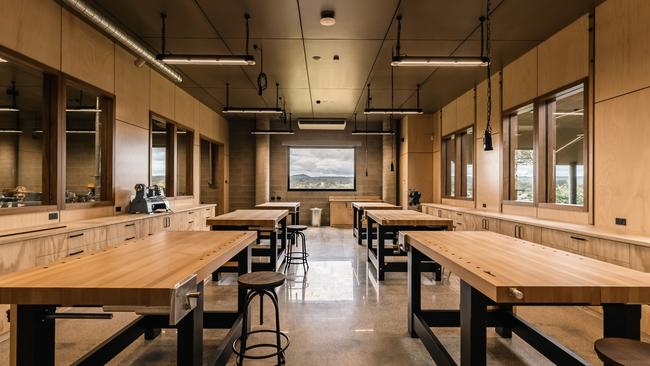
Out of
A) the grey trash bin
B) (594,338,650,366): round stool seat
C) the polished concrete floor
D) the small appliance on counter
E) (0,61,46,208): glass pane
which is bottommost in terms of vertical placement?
the polished concrete floor

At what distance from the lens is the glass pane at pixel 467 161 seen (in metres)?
7.86

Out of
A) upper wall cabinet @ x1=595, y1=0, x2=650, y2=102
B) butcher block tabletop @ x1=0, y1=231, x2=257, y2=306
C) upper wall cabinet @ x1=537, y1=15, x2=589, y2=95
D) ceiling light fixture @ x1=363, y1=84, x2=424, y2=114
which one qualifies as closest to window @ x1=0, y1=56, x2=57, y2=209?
ceiling light fixture @ x1=363, y1=84, x2=424, y2=114

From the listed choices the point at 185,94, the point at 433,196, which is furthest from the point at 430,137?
the point at 185,94

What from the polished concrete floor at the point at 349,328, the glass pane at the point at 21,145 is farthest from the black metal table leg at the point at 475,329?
the glass pane at the point at 21,145

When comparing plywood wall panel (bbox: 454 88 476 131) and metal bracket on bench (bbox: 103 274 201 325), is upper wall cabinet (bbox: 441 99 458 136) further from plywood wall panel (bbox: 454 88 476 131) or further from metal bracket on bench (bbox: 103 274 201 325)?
metal bracket on bench (bbox: 103 274 201 325)

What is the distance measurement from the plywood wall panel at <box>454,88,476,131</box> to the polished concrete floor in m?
4.04

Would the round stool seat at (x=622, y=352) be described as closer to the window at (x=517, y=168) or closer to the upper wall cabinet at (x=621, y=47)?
the upper wall cabinet at (x=621, y=47)

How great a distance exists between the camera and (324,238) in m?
8.82

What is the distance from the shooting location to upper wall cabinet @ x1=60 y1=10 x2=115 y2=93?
161 inches

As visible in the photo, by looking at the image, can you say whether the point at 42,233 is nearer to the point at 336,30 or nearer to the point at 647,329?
the point at 336,30

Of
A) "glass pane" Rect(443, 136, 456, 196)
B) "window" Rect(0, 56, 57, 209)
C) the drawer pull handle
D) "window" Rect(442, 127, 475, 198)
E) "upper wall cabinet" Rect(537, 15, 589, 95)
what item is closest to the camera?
the drawer pull handle

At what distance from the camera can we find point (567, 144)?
38.2 ft

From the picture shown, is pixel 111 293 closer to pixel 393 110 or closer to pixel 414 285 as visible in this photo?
pixel 414 285

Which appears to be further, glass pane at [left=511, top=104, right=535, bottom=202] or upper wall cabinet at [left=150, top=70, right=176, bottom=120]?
upper wall cabinet at [left=150, top=70, right=176, bottom=120]
